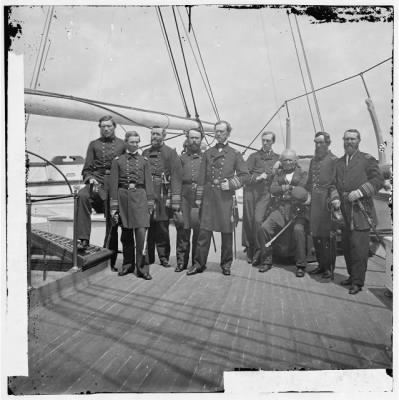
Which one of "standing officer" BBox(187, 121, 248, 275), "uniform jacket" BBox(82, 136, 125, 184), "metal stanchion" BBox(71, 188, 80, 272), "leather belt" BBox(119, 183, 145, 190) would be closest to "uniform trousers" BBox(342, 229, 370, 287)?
"standing officer" BBox(187, 121, 248, 275)

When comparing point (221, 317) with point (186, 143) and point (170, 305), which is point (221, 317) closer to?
point (170, 305)

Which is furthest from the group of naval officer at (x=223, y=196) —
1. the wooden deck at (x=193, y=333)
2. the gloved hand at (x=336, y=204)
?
the wooden deck at (x=193, y=333)

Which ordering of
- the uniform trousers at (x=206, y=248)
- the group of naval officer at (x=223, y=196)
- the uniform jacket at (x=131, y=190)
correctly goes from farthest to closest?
the uniform trousers at (x=206, y=248), the uniform jacket at (x=131, y=190), the group of naval officer at (x=223, y=196)

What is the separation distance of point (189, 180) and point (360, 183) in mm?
1797

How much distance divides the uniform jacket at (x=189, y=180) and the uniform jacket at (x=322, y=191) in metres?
1.22

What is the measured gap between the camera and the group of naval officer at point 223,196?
11.5 ft

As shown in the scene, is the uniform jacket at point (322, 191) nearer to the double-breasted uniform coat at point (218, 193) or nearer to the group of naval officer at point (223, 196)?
the group of naval officer at point (223, 196)

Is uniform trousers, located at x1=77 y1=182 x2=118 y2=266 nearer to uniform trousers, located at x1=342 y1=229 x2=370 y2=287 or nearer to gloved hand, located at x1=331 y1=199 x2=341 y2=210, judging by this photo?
gloved hand, located at x1=331 y1=199 x2=341 y2=210

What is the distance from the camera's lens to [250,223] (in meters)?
4.82

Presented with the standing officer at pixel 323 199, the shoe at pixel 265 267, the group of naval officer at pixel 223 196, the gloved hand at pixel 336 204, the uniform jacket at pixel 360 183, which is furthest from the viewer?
the shoe at pixel 265 267

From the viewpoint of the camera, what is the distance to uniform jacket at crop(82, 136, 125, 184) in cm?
394

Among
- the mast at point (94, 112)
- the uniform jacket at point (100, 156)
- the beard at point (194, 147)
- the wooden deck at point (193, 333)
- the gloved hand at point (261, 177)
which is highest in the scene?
the mast at point (94, 112)

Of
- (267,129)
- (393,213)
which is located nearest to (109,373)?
(393,213)
